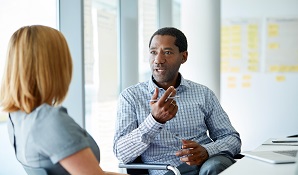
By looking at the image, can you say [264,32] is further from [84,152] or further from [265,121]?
[84,152]

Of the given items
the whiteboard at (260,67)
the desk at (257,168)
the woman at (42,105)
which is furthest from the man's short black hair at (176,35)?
the whiteboard at (260,67)

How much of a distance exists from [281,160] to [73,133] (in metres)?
1.02

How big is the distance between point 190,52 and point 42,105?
3060 mm

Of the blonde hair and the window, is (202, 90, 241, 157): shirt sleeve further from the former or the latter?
the blonde hair

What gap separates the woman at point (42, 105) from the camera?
1340mm

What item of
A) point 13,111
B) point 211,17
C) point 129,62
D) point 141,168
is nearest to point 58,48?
point 13,111

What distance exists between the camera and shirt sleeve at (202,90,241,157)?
104 inches

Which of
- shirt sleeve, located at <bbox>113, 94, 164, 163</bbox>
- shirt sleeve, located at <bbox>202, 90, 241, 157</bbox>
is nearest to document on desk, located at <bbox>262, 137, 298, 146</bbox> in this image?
shirt sleeve, located at <bbox>202, 90, 241, 157</bbox>

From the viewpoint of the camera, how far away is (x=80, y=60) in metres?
2.83

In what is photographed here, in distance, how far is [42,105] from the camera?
141 centimetres

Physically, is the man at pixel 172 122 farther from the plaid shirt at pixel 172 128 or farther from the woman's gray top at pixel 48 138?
the woman's gray top at pixel 48 138

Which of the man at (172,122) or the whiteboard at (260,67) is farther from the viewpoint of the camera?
the whiteboard at (260,67)

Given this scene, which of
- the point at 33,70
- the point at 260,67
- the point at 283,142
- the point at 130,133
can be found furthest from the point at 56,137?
the point at 260,67

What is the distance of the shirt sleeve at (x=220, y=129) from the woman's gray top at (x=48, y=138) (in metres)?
1.39
